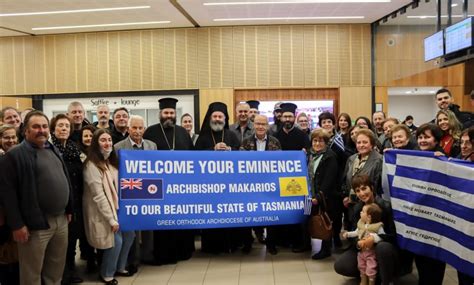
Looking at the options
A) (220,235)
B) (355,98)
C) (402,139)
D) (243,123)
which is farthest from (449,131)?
(355,98)

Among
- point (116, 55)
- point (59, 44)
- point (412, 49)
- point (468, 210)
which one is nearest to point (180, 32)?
point (116, 55)

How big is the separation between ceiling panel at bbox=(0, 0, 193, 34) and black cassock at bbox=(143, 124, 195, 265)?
12.4 ft

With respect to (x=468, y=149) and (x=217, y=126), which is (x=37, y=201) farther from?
(x=468, y=149)

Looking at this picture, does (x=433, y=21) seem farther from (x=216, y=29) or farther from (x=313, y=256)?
(x=313, y=256)

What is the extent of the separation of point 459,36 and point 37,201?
6383 mm

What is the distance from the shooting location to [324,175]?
14.7 feet

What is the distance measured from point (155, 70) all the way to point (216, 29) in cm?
179

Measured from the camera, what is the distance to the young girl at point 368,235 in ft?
11.5

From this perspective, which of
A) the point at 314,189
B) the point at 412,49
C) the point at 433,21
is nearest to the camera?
the point at 314,189

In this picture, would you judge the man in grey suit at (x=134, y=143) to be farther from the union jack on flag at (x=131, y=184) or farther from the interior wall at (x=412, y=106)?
the interior wall at (x=412, y=106)

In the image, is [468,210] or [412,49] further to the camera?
[412,49]

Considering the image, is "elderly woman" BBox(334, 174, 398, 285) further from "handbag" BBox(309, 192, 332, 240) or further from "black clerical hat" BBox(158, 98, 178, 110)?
"black clerical hat" BBox(158, 98, 178, 110)

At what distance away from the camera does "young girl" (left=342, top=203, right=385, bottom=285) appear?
352 cm

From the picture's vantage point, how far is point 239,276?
161 inches
